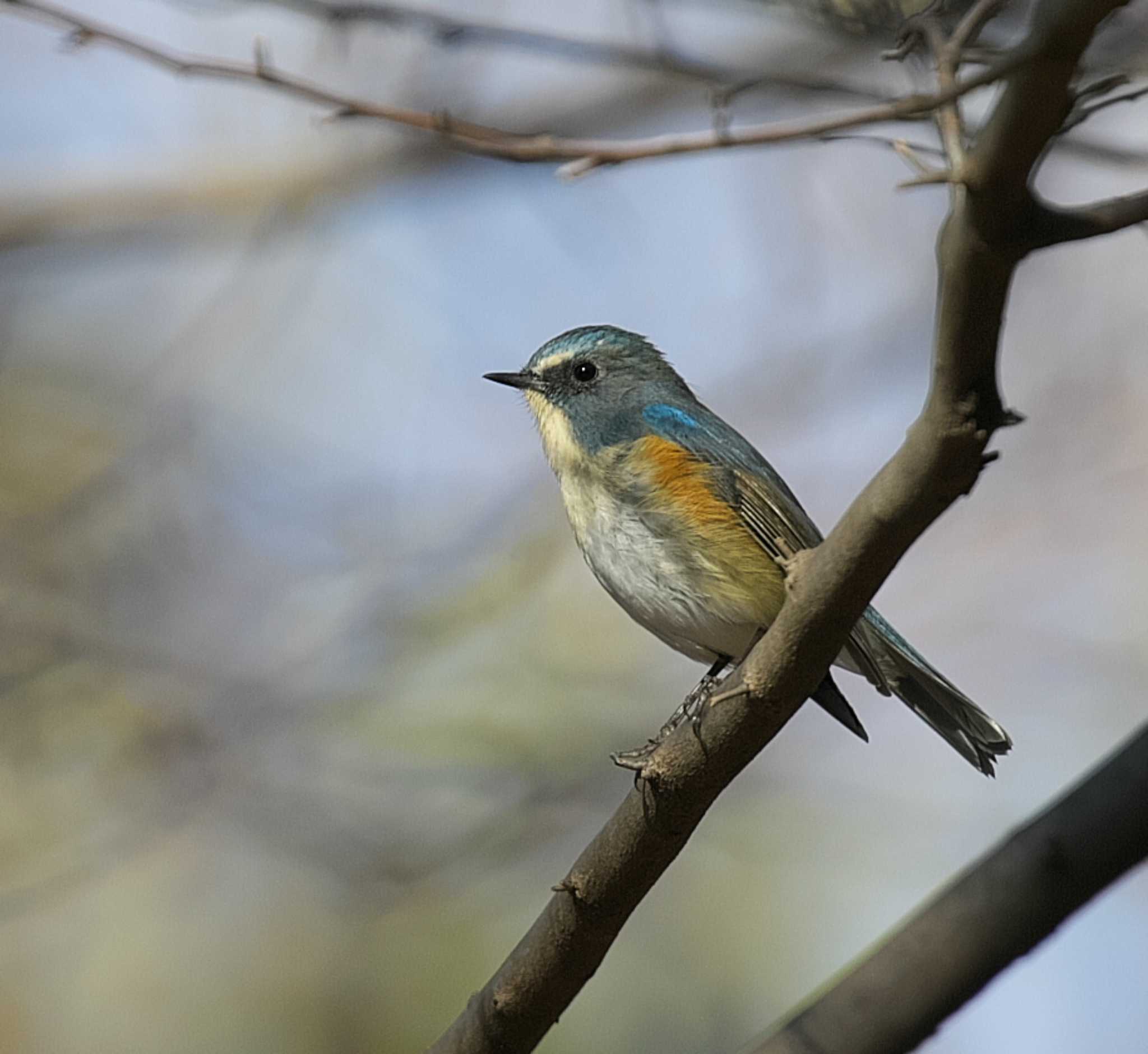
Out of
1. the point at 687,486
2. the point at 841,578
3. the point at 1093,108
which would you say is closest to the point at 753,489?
the point at 687,486

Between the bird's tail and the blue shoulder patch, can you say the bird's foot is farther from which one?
the blue shoulder patch

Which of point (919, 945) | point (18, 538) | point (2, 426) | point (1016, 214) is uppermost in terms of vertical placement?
point (2, 426)

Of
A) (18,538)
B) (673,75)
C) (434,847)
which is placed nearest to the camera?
(673,75)

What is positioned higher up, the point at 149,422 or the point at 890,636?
the point at 149,422

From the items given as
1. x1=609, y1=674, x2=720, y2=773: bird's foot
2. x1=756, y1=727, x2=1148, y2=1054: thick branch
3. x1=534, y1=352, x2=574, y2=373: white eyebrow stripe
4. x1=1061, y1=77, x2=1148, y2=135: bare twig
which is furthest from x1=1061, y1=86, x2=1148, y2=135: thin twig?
x1=534, y1=352, x2=574, y2=373: white eyebrow stripe

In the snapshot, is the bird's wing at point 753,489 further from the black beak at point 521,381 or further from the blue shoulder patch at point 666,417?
the black beak at point 521,381

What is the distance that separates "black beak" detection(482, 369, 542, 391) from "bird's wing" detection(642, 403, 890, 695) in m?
0.55

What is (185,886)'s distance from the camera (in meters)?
7.28

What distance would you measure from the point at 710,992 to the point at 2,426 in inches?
181

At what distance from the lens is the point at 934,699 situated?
4.07 meters

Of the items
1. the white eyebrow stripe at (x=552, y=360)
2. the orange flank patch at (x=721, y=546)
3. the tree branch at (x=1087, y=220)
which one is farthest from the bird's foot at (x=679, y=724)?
the white eyebrow stripe at (x=552, y=360)

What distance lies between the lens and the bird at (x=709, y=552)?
4012 millimetres

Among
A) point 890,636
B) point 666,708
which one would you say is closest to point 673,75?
point 890,636

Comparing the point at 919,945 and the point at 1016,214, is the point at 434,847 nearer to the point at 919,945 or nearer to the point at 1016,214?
the point at 919,945
